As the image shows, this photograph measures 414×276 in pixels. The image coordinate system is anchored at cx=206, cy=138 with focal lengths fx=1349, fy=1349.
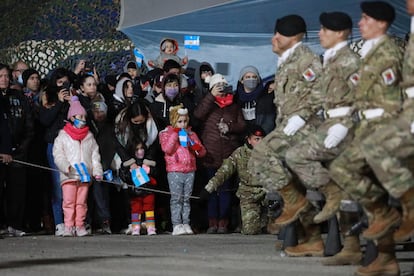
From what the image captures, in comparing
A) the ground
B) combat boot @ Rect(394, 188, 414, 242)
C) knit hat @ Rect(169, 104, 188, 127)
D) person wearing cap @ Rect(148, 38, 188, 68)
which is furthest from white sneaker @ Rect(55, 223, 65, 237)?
combat boot @ Rect(394, 188, 414, 242)

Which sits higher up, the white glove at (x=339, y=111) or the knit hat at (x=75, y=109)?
the white glove at (x=339, y=111)

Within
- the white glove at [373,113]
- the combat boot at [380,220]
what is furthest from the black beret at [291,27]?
the combat boot at [380,220]

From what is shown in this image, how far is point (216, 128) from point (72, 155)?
1882 mm

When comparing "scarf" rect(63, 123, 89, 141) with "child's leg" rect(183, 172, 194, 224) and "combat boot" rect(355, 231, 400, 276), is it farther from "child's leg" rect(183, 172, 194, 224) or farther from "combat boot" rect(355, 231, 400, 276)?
"combat boot" rect(355, 231, 400, 276)

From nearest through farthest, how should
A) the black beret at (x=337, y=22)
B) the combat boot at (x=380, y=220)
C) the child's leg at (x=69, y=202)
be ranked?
the combat boot at (x=380, y=220) → the black beret at (x=337, y=22) → the child's leg at (x=69, y=202)

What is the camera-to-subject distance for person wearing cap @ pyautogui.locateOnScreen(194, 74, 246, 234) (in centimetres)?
1664

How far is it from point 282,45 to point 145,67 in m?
6.78

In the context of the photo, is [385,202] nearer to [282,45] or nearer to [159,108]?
[282,45]

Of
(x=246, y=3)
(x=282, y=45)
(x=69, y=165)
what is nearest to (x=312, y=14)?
(x=246, y=3)

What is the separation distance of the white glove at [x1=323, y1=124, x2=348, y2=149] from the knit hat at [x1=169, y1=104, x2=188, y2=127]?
5.42 metres

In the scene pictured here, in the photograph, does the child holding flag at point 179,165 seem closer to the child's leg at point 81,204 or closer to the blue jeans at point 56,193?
the child's leg at point 81,204

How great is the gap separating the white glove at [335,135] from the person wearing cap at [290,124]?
2.50 ft

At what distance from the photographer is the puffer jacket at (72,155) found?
16.0 meters

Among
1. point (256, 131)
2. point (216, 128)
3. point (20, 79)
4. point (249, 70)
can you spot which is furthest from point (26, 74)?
point (256, 131)
